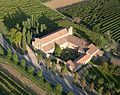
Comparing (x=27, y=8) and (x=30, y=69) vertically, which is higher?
(x=27, y=8)

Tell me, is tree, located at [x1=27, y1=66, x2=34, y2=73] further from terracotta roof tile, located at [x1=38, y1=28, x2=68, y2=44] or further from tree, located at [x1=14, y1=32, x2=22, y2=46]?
tree, located at [x1=14, y1=32, x2=22, y2=46]

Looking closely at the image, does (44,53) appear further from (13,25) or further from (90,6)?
(90,6)

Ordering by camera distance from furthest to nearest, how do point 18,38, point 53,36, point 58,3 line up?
1. point 58,3
2. point 53,36
3. point 18,38

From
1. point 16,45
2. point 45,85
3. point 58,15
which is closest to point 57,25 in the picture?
point 58,15

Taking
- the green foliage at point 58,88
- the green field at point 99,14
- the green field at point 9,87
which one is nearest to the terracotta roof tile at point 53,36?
the green field at point 99,14

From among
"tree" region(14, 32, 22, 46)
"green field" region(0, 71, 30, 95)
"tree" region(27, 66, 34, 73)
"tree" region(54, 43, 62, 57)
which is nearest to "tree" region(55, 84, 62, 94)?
"green field" region(0, 71, 30, 95)

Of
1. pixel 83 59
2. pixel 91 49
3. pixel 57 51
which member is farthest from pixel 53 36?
pixel 83 59

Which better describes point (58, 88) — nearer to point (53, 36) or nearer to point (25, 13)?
point (53, 36)
